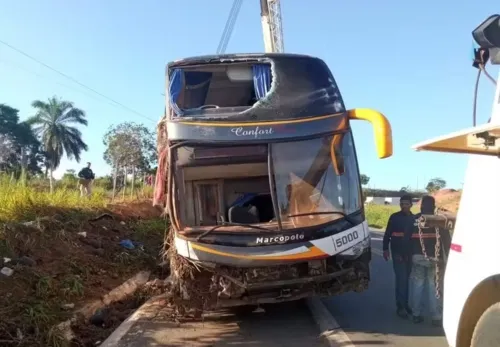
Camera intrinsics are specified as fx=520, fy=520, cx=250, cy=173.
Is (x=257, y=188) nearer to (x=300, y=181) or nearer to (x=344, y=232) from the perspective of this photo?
(x=300, y=181)

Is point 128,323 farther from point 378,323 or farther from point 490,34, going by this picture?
point 490,34

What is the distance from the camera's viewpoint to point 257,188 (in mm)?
8242

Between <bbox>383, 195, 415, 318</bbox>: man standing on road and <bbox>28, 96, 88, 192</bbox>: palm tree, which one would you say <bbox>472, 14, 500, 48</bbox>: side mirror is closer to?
<bbox>383, 195, 415, 318</bbox>: man standing on road

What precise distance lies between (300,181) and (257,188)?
1.44 m

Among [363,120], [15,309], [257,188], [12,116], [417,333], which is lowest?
[417,333]

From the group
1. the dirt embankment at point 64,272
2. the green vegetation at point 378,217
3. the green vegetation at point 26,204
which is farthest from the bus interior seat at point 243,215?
the green vegetation at point 378,217

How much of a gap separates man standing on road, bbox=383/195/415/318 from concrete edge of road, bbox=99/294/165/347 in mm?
3421

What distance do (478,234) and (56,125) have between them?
5487 centimetres

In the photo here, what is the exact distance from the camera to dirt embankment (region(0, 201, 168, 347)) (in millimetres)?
6168

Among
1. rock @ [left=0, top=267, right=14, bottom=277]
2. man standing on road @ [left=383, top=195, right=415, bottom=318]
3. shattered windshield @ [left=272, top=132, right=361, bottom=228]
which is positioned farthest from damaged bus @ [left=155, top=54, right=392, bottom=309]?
rock @ [left=0, top=267, right=14, bottom=277]

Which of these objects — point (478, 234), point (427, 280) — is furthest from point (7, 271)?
point (478, 234)

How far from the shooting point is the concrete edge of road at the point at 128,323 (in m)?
6.10

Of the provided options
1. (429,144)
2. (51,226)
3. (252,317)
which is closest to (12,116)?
(51,226)

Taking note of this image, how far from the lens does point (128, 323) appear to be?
6.91 meters
